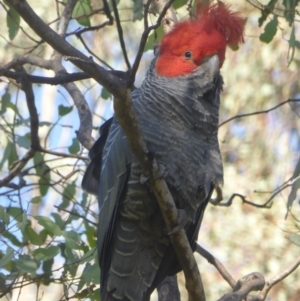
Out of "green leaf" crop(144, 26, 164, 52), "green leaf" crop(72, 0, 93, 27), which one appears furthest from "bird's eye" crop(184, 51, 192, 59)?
"green leaf" crop(72, 0, 93, 27)

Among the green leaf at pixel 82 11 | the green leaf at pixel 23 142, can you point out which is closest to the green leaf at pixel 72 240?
the green leaf at pixel 23 142

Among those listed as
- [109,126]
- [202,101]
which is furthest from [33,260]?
[202,101]

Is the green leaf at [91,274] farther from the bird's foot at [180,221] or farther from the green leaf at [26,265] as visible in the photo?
the bird's foot at [180,221]

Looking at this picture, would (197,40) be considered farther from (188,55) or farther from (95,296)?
(95,296)

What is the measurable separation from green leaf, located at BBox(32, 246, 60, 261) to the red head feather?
1027 millimetres

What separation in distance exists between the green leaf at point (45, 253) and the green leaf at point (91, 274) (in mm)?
167

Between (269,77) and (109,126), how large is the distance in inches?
258

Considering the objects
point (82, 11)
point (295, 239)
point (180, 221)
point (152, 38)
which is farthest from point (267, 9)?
point (180, 221)

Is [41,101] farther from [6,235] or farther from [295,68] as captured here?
[6,235]

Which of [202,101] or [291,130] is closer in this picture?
[202,101]

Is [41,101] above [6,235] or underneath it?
above

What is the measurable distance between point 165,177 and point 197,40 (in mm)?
753

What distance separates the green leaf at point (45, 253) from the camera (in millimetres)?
3170

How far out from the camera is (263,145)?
380 inches
